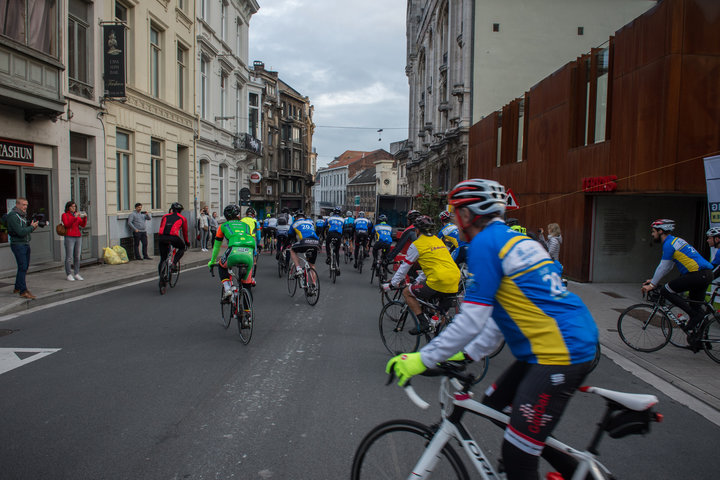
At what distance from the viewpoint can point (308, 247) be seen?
10.7 metres

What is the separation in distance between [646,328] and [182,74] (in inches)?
852

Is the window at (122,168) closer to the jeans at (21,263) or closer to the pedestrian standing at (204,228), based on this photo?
the pedestrian standing at (204,228)

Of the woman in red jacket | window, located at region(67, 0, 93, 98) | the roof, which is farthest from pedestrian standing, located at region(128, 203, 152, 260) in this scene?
the roof

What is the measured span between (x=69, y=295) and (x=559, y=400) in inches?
402

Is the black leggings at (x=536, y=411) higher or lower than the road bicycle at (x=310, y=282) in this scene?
higher

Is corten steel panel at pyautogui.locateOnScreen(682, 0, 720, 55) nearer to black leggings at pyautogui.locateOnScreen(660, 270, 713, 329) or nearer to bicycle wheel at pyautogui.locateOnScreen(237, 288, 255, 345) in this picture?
black leggings at pyautogui.locateOnScreen(660, 270, 713, 329)

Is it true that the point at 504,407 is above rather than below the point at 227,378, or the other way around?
above

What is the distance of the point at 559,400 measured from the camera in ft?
8.23

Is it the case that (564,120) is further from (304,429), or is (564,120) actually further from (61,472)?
(61,472)

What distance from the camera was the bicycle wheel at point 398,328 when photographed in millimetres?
6727

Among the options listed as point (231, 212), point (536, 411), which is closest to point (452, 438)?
point (536, 411)

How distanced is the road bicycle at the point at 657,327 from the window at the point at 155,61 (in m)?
18.1

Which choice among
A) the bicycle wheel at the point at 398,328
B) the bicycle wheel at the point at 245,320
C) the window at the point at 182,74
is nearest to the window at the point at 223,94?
the window at the point at 182,74

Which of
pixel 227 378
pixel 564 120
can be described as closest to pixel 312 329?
pixel 227 378
